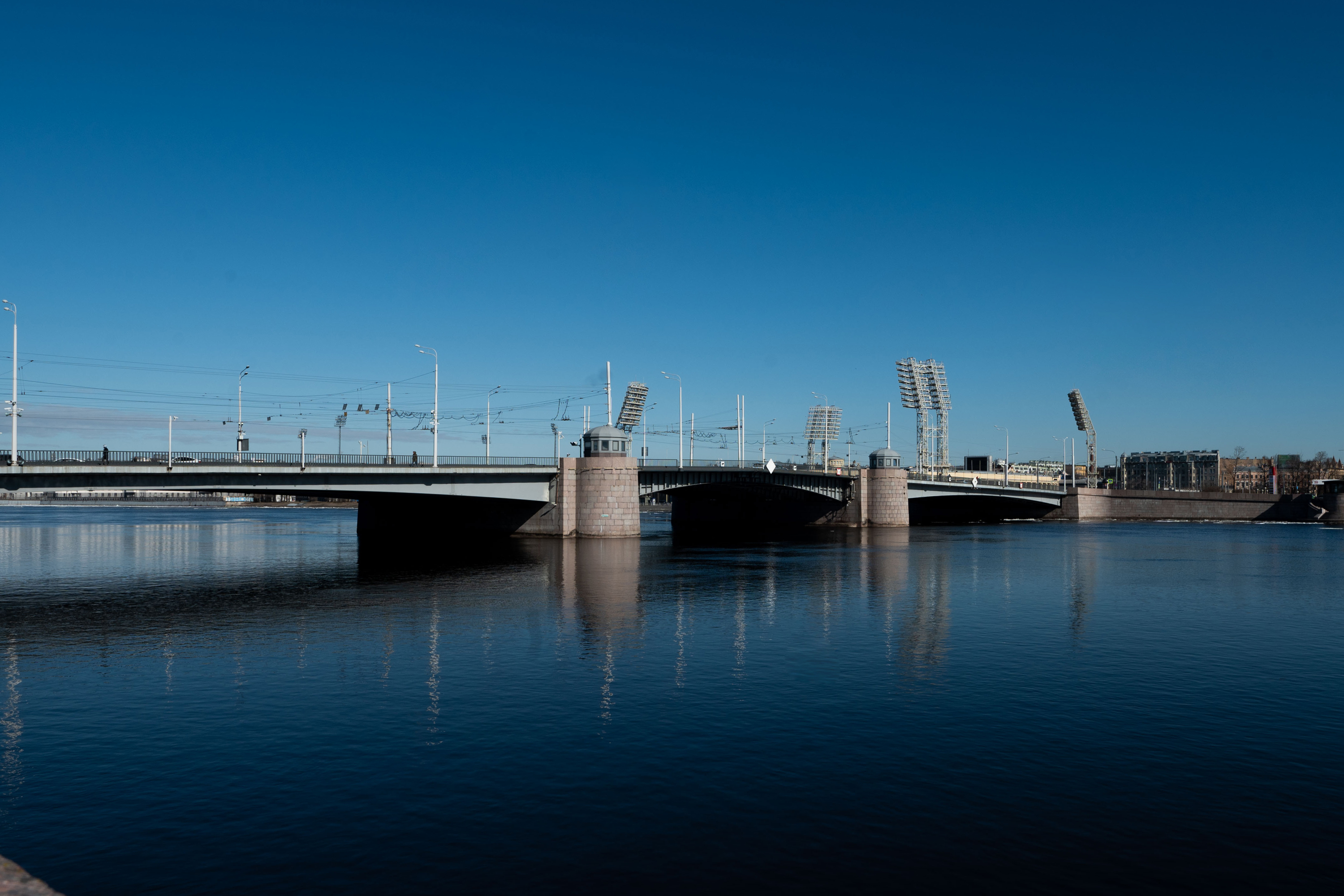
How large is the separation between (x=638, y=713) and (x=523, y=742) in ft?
11.1

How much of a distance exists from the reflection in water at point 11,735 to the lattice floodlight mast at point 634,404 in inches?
3820

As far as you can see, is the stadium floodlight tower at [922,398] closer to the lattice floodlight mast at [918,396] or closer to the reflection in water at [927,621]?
the lattice floodlight mast at [918,396]

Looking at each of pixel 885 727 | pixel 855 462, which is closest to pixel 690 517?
pixel 855 462

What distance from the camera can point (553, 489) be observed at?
8562cm

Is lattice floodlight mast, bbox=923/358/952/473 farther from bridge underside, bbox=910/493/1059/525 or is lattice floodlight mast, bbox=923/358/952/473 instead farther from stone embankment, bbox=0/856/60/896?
stone embankment, bbox=0/856/60/896

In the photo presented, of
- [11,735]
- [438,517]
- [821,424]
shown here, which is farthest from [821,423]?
[11,735]

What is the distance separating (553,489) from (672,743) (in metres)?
67.4

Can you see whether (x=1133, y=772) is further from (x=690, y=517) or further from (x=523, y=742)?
(x=690, y=517)

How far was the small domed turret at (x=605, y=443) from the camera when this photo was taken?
86.1m

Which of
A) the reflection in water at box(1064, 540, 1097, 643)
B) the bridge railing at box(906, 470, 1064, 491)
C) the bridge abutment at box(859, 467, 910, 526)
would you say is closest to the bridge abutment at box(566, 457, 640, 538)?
the reflection in water at box(1064, 540, 1097, 643)

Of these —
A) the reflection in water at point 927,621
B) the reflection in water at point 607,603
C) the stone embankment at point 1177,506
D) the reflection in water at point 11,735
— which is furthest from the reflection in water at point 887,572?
the stone embankment at point 1177,506

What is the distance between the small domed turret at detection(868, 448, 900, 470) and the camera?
118375 millimetres

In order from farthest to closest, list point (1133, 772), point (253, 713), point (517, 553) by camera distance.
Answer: point (517, 553), point (253, 713), point (1133, 772)

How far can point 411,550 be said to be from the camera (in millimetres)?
77250
